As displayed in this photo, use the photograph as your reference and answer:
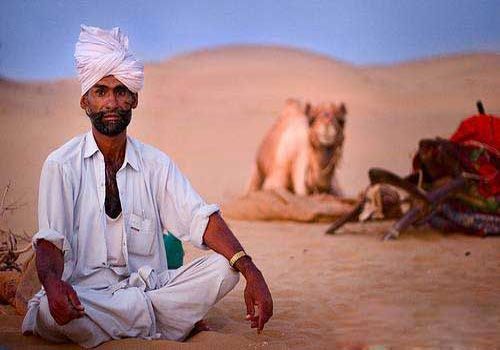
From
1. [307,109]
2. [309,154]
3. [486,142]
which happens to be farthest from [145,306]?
[307,109]

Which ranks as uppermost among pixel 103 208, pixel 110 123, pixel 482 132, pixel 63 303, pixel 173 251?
pixel 110 123

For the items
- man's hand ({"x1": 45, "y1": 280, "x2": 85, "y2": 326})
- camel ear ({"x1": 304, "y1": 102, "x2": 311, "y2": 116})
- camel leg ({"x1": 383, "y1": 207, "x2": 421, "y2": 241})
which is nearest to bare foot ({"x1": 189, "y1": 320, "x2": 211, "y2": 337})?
man's hand ({"x1": 45, "y1": 280, "x2": 85, "y2": 326})

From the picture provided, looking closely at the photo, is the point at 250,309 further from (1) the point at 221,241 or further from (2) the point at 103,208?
(2) the point at 103,208

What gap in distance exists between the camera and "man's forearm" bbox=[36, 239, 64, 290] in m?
3.34

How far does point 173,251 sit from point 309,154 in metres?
3.73

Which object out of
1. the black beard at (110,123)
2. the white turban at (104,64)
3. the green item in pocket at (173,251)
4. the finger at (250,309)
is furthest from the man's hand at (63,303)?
the green item in pocket at (173,251)

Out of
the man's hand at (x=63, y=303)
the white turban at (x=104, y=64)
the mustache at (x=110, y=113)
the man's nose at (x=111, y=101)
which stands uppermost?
the white turban at (x=104, y=64)

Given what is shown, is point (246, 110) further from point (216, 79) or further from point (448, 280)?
point (448, 280)

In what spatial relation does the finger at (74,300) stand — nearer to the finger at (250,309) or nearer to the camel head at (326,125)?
the finger at (250,309)

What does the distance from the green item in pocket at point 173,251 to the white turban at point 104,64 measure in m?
1.25

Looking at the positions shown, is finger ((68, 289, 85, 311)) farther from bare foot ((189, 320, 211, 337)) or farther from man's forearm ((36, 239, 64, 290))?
bare foot ((189, 320, 211, 337))

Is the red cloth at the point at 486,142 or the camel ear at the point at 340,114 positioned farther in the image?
the camel ear at the point at 340,114

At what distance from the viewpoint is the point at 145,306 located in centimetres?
361

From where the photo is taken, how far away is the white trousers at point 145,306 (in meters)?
3.49
